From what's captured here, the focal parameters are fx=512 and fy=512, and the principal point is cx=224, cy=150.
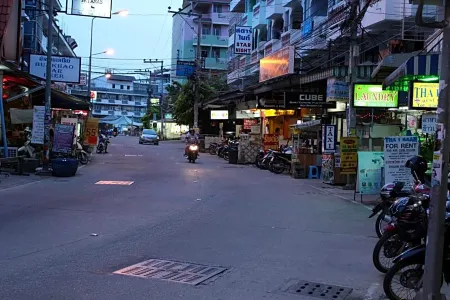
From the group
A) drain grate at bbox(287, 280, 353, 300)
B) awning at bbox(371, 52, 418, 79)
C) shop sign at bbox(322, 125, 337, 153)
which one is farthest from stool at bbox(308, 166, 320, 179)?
drain grate at bbox(287, 280, 353, 300)

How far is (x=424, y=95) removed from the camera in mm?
14117

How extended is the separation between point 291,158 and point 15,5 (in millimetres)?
13062

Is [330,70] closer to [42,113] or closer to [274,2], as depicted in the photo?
[42,113]

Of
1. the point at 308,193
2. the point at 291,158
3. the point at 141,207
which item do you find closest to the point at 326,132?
the point at 308,193

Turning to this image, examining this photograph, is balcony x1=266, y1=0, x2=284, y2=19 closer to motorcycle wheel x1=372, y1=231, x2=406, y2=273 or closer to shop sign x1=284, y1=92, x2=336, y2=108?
shop sign x1=284, y1=92, x2=336, y2=108

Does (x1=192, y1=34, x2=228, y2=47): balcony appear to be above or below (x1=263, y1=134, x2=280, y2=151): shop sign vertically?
above

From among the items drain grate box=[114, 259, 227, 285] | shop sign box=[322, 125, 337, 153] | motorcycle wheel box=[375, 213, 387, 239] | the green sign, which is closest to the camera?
drain grate box=[114, 259, 227, 285]

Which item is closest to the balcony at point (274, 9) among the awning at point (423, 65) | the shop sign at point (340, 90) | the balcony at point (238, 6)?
the balcony at point (238, 6)

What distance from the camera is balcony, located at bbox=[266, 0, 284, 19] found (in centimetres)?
3538

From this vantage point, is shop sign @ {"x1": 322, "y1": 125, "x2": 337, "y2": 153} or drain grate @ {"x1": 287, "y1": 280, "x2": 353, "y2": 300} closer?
drain grate @ {"x1": 287, "y1": 280, "x2": 353, "y2": 300}

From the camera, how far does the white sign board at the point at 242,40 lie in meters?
34.3

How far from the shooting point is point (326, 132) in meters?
18.3

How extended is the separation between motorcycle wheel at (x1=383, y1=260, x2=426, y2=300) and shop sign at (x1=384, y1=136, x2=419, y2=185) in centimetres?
646

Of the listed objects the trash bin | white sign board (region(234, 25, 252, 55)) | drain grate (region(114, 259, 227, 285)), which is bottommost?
drain grate (region(114, 259, 227, 285))
